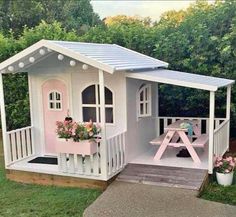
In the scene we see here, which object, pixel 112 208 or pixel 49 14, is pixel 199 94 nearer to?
pixel 112 208

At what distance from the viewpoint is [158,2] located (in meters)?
36.1

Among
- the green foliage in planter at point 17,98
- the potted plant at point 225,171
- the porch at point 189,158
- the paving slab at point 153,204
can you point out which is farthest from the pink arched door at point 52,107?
the potted plant at point 225,171

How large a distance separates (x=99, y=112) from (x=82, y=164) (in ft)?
4.95

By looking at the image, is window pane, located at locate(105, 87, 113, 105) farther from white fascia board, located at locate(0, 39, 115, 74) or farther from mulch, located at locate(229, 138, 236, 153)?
mulch, located at locate(229, 138, 236, 153)

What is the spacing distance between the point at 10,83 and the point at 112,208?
693 cm

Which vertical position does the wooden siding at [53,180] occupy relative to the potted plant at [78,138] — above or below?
below

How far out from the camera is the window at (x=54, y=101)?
28.2 feet

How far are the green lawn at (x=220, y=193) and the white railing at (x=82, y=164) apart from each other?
7.15ft

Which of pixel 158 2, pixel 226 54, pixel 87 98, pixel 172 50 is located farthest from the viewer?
pixel 158 2

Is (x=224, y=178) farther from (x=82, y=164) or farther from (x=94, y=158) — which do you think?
(x=82, y=164)

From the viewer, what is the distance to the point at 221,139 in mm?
8617

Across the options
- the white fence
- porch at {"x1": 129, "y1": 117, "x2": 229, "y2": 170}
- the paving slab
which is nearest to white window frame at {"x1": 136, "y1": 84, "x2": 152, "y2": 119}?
porch at {"x1": 129, "y1": 117, "x2": 229, "y2": 170}

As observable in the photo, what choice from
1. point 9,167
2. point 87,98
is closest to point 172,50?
point 87,98

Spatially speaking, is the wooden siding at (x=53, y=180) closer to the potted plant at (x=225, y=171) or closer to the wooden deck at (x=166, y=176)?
the wooden deck at (x=166, y=176)
